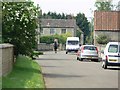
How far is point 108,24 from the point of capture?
8525cm

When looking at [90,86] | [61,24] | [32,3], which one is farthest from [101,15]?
[90,86]

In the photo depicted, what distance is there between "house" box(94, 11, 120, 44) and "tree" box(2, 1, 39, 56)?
52518 mm

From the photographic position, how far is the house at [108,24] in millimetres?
82287

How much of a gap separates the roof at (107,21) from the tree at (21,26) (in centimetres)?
5615

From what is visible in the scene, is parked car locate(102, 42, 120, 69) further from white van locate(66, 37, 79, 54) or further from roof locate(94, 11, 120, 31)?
roof locate(94, 11, 120, 31)

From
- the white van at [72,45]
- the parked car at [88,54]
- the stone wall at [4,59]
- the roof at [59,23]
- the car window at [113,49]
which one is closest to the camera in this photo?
the stone wall at [4,59]

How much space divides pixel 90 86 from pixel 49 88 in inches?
73.7

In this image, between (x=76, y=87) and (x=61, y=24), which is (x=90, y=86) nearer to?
(x=76, y=87)

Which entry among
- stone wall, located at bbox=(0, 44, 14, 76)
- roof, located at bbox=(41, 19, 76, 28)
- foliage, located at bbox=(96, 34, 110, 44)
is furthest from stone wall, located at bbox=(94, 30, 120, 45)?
stone wall, located at bbox=(0, 44, 14, 76)

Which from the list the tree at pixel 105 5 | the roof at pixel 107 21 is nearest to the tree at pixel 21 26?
the roof at pixel 107 21

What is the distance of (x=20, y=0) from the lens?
92.1 feet

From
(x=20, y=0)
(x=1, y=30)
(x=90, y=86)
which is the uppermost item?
(x=20, y=0)

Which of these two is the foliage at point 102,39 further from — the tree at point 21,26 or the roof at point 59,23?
the roof at point 59,23

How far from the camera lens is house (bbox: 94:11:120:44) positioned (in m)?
82.3
